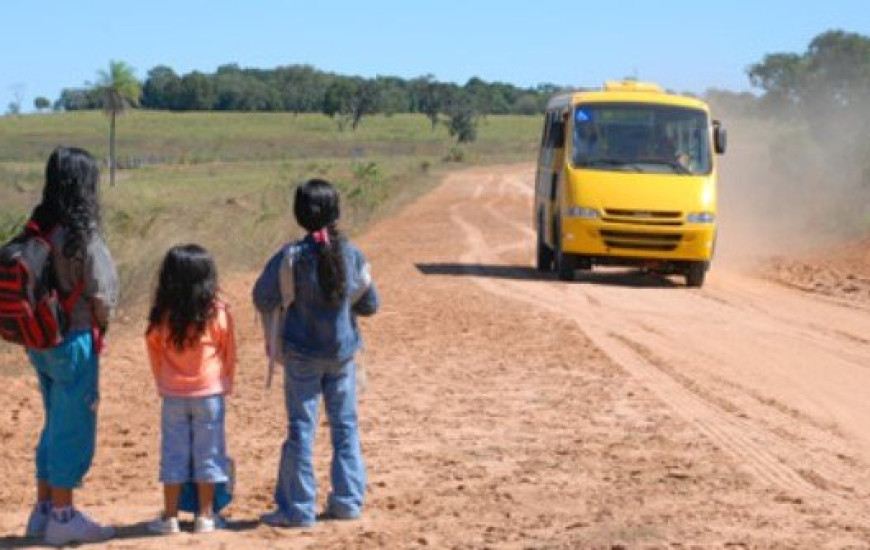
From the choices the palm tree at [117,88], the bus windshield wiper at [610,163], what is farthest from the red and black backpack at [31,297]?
the palm tree at [117,88]

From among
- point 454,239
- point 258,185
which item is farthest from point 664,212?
point 258,185

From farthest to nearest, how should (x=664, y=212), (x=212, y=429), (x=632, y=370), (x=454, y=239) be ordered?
(x=454, y=239), (x=664, y=212), (x=632, y=370), (x=212, y=429)

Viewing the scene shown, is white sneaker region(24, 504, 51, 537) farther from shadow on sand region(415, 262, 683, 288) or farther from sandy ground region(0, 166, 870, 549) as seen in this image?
shadow on sand region(415, 262, 683, 288)

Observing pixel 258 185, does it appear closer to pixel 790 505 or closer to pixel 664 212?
pixel 664 212

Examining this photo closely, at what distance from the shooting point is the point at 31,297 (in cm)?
733

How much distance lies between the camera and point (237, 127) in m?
148

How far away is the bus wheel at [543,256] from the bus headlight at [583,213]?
2355 mm

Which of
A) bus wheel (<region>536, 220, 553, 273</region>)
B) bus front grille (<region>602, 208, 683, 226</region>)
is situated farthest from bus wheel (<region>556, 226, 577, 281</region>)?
bus wheel (<region>536, 220, 553, 273</region>)

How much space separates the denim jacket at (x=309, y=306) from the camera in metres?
7.66

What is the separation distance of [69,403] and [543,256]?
52.6 feet

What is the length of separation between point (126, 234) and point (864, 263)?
15.5 meters

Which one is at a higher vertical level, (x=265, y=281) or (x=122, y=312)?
(x=265, y=281)

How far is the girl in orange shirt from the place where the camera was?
7578 mm

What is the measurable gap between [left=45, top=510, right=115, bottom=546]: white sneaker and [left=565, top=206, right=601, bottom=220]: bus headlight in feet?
44.4
